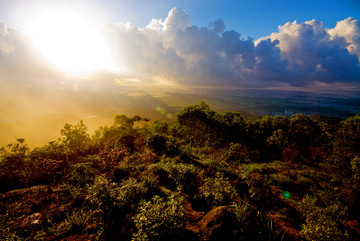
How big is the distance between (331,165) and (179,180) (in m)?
5.94

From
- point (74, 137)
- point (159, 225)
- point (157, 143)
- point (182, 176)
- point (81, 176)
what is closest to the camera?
point (159, 225)

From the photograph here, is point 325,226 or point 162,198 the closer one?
point 325,226

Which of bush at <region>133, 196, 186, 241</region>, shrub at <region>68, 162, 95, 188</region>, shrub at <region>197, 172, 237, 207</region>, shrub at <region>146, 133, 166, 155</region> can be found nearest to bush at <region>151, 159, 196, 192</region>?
shrub at <region>197, 172, 237, 207</region>

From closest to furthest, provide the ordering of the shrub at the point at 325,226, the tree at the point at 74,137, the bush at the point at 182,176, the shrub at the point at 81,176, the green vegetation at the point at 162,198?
the shrub at the point at 325,226 < the green vegetation at the point at 162,198 < the shrub at the point at 81,176 < the bush at the point at 182,176 < the tree at the point at 74,137

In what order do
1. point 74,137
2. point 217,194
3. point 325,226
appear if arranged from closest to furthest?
point 325,226, point 217,194, point 74,137

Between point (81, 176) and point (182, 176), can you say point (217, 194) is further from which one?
point (81, 176)

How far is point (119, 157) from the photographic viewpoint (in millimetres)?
7230

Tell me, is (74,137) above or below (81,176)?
above

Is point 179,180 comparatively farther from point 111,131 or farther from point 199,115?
point 199,115

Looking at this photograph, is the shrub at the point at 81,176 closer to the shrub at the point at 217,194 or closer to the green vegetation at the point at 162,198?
the green vegetation at the point at 162,198

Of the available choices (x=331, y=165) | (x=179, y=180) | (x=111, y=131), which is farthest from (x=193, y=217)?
(x=111, y=131)

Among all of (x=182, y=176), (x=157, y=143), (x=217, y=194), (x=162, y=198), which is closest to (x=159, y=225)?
(x=162, y=198)

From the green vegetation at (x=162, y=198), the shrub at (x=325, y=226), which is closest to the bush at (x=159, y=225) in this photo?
the green vegetation at (x=162, y=198)

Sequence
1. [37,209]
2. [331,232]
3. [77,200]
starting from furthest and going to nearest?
1. [77,200]
2. [37,209]
3. [331,232]
